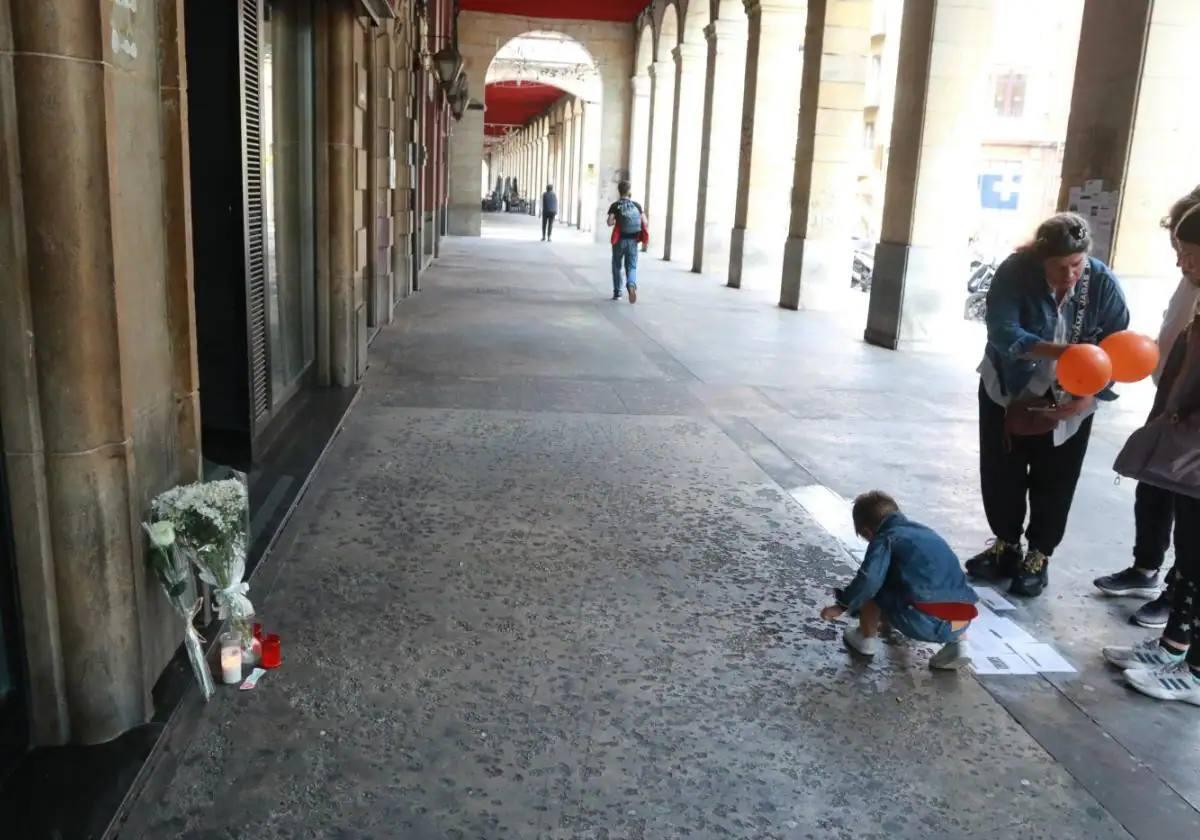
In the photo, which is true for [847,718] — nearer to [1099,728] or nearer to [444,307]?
[1099,728]

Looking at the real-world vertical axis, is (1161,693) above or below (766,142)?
below

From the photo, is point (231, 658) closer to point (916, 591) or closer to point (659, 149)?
point (916, 591)

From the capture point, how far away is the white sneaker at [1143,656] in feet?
10.9

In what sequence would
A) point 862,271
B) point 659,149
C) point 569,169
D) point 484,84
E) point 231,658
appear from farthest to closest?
point 569,169 < point 484,84 < point 659,149 < point 862,271 < point 231,658

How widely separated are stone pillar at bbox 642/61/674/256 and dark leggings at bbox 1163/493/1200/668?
2169cm

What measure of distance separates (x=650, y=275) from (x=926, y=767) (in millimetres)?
16665

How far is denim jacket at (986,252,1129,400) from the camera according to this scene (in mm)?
3762

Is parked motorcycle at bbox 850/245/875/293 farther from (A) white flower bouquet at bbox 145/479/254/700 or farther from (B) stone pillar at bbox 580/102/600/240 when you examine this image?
(B) stone pillar at bbox 580/102/600/240

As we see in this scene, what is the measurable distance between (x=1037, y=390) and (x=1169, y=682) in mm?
1143

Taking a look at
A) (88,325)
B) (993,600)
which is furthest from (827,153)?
(88,325)

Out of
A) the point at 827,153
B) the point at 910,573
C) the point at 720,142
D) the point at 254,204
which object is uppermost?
the point at 720,142

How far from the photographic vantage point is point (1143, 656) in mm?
3348

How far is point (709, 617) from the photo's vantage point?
11.8ft

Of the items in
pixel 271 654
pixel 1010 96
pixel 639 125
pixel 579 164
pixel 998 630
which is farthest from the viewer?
pixel 579 164
